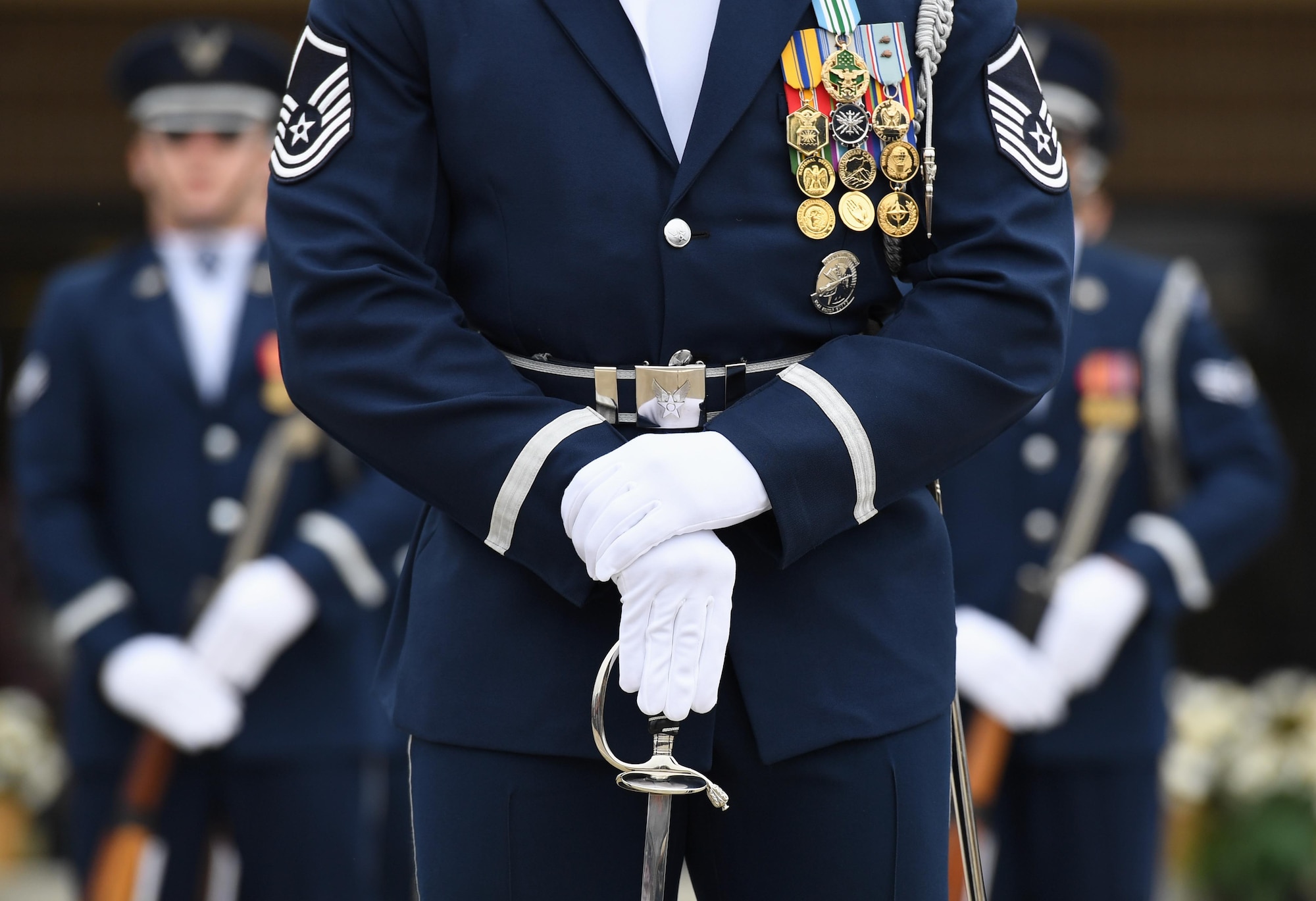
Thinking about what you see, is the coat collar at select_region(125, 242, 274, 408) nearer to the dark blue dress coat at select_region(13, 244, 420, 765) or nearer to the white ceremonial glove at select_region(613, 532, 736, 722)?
the dark blue dress coat at select_region(13, 244, 420, 765)

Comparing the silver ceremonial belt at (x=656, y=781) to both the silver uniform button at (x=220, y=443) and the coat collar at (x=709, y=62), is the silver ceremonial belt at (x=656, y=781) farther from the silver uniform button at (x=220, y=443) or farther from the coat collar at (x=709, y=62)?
the silver uniform button at (x=220, y=443)

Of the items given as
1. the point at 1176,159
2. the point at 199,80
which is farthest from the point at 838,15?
the point at 1176,159

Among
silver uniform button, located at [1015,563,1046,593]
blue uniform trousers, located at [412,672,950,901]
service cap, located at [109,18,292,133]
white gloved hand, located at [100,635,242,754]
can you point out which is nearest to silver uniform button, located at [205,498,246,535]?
white gloved hand, located at [100,635,242,754]

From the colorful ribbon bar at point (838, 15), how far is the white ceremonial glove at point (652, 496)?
42 cm

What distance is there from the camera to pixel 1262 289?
581 cm

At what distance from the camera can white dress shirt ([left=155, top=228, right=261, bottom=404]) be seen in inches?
137

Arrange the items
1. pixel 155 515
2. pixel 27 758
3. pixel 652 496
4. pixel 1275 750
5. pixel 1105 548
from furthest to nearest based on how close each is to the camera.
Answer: pixel 27 758 → pixel 1275 750 → pixel 1105 548 → pixel 155 515 → pixel 652 496

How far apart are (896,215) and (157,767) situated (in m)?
2.09

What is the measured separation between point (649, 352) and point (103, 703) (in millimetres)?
2083

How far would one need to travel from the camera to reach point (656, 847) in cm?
164

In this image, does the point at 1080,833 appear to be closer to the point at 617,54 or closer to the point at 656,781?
the point at 656,781

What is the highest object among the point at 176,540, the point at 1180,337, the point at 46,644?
the point at 1180,337

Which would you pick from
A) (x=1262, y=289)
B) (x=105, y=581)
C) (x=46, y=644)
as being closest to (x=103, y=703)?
(x=105, y=581)

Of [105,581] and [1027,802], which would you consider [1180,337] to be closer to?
[1027,802]
